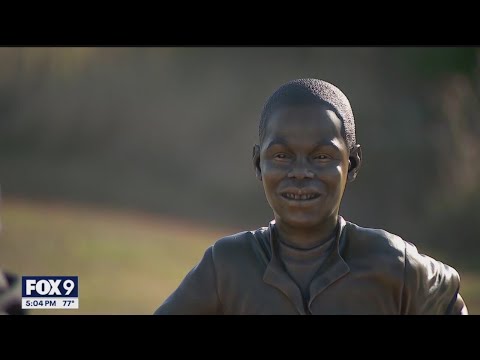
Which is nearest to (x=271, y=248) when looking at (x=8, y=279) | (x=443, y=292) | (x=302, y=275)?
(x=302, y=275)

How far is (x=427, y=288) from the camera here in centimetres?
261

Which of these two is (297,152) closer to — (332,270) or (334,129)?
(334,129)

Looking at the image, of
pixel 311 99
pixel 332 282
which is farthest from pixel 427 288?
pixel 311 99

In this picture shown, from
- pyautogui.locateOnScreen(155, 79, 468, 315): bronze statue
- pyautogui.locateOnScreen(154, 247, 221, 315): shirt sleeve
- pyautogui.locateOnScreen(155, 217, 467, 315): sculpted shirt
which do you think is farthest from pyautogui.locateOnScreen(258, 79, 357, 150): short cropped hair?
pyautogui.locateOnScreen(154, 247, 221, 315): shirt sleeve

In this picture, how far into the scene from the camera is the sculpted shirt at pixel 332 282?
2.56 metres

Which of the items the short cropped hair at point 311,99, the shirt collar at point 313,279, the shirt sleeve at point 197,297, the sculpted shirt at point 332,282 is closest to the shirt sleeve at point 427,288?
the sculpted shirt at point 332,282

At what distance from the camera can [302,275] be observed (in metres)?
2.60

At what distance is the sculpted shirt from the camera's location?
256 cm

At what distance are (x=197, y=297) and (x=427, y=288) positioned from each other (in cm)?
69

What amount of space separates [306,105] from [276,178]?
0.76 feet

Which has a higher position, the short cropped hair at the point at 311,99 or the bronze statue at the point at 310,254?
the short cropped hair at the point at 311,99

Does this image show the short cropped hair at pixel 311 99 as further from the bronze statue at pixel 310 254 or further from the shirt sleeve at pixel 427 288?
the shirt sleeve at pixel 427 288
